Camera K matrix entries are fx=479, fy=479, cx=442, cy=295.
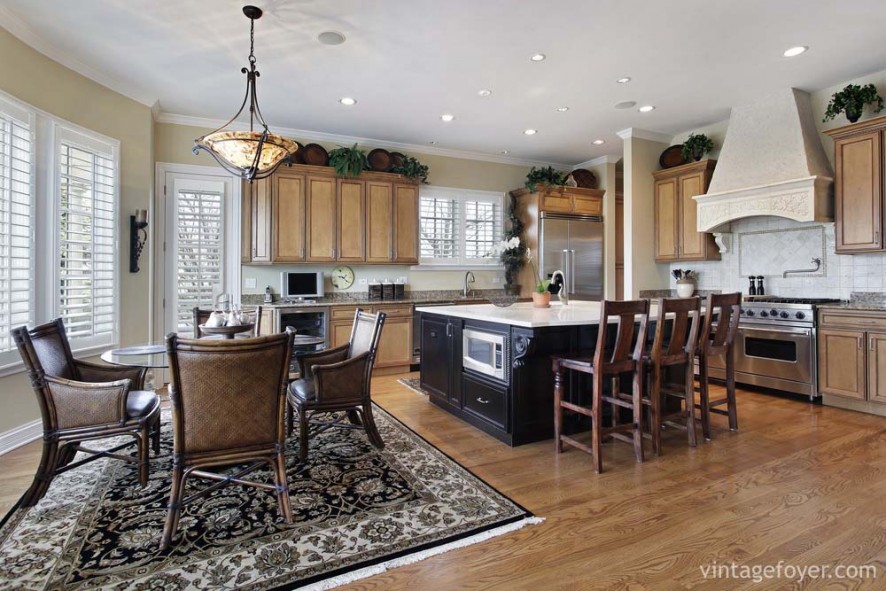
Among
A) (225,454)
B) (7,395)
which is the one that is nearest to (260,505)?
(225,454)

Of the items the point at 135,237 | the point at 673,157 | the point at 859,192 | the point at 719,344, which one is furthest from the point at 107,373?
the point at 673,157

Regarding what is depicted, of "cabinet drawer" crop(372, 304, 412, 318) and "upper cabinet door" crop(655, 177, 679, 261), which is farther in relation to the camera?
"upper cabinet door" crop(655, 177, 679, 261)

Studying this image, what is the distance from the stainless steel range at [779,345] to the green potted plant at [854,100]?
67.1 inches

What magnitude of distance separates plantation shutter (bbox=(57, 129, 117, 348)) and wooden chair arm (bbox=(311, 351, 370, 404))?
239 cm

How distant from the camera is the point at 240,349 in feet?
6.86

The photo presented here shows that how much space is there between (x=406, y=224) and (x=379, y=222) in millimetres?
364

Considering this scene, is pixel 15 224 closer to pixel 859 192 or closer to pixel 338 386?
pixel 338 386

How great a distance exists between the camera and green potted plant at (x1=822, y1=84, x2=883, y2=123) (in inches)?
163

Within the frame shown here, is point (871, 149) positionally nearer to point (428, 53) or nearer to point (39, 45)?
point (428, 53)

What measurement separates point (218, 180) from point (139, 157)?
906 millimetres

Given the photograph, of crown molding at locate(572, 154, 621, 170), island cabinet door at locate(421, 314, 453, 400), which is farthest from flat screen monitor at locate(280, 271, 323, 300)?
crown molding at locate(572, 154, 621, 170)

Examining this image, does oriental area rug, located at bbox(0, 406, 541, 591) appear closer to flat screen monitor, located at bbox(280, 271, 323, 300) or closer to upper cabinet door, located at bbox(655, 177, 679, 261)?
flat screen monitor, located at bbox(280, 271, 323, 300)

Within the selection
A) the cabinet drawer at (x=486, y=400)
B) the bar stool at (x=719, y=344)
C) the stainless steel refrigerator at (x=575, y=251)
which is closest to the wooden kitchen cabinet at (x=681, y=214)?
the stainless steel refrigerator at (x=575, y=251)

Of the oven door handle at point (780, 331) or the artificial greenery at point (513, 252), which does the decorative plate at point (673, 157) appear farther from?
the oven door handle at point (780, 331)
